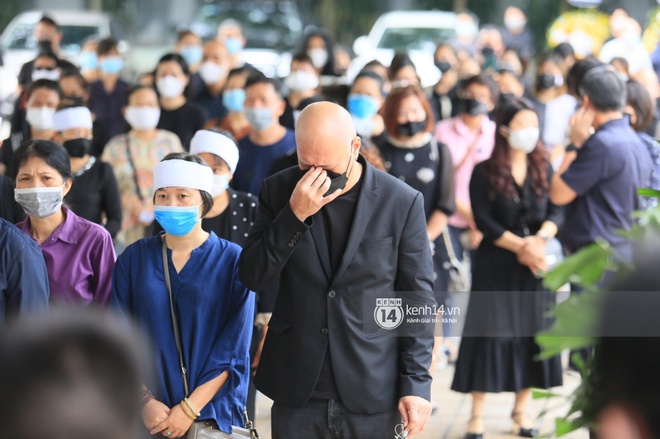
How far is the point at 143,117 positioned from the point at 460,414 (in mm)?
2972

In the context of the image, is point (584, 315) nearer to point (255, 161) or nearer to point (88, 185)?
point (88, 185)

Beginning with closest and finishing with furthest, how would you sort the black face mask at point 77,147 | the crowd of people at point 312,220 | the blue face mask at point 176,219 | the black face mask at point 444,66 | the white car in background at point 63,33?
the crowd of people at point 312,220 < the blue face mask at point 176,219 < the black face mask at point 77,147 < the black face mask at point 444,66 < the white car in background at point 63,33

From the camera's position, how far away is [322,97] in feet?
26.3

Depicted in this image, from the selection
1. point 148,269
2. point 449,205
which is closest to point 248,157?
point 449,205

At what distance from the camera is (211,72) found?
11609 millimetres

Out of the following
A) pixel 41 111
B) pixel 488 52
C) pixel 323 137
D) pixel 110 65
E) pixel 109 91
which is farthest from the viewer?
pixel 488 52

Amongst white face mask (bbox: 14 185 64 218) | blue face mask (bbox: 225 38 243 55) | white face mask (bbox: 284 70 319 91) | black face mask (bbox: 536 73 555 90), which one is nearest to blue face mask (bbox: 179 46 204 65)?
blue face mask (bbox: 225 38 243 55)

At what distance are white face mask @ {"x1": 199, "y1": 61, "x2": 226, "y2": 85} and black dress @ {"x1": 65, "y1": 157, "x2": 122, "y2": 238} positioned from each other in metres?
4.58

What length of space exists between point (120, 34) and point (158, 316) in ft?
53.8

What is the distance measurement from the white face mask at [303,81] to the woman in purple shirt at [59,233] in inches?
196

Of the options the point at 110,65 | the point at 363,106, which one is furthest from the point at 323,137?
the point at 110,65

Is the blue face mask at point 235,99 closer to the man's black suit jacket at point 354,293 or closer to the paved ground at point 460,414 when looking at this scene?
the paved ground at point 460,414

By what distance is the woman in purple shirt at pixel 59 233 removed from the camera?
16.9ft

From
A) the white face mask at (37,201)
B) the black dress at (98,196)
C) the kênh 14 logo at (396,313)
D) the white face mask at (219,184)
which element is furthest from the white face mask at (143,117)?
the kênh 14 logo at (396,313)
